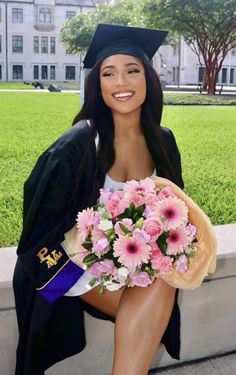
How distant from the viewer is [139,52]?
2.32 m

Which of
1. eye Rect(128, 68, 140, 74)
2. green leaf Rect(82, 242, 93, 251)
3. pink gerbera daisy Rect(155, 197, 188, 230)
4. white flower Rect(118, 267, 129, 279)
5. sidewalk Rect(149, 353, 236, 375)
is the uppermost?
eye Rect(128, 68, 140, 74)

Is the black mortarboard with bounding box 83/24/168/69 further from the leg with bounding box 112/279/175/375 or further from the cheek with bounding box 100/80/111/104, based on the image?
the leg with bounding box 112/279/175/375

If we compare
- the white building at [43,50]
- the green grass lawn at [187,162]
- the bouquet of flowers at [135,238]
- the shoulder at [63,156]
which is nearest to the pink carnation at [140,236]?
the bouquet of flowers at [135,238]

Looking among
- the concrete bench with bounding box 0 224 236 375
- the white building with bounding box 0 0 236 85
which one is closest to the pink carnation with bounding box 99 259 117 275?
the concrete bench with bounding box 0 224 236 375

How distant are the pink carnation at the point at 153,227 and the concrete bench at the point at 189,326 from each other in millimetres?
739

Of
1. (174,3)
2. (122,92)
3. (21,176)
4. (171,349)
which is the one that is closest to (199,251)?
(171,349)

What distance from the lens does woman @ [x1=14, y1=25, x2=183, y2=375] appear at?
6.56 ft

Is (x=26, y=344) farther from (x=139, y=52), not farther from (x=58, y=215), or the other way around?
(x=139, y=52)

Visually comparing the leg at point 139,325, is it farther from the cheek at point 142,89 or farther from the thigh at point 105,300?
the cheek at point 142,89

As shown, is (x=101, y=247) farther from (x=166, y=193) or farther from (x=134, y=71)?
(x=134, y=71)

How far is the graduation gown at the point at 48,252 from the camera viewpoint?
212 centimetres

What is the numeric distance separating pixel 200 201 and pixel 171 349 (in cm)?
227

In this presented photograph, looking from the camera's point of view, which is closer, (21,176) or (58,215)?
(58,215)

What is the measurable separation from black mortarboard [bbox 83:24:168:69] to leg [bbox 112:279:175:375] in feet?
3.23
